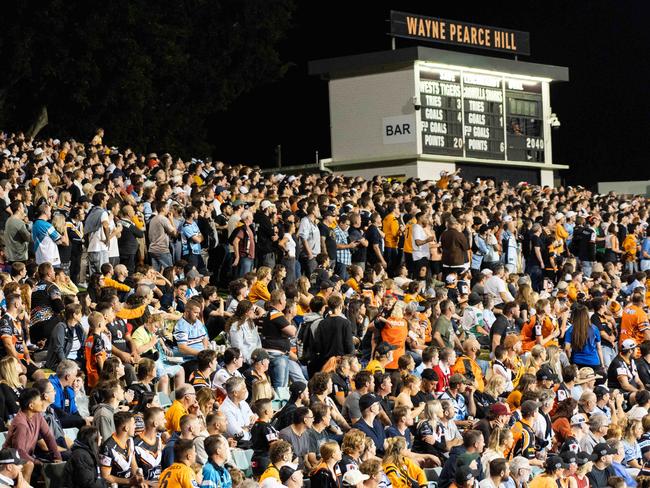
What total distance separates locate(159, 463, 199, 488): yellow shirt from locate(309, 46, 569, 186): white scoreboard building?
23.6 meters

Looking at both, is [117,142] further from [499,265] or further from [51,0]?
[499,265]

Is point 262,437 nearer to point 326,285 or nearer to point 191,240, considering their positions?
point 326,285

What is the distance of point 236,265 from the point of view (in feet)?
58.5

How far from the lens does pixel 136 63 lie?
3862 cm

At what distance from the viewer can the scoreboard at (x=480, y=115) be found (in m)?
32.6

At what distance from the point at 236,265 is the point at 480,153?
17.0 metres

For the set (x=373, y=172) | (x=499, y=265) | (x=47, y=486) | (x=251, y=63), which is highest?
(x=251, y=63)

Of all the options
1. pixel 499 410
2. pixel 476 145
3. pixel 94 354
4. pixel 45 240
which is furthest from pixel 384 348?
pixel 476 145

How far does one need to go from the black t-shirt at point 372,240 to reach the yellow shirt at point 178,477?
11.1 metres

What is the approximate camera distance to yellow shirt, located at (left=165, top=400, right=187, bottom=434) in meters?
10.4

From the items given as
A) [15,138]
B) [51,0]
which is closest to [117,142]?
[51,0]

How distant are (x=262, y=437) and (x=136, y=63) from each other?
2958 centimetres

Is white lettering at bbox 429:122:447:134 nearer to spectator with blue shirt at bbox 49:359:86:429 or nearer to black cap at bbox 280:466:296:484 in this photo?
spectator with blue shirt at bbox 49:359:86:429

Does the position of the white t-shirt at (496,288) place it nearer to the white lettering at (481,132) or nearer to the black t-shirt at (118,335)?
the black t-shirt at (118,335)
